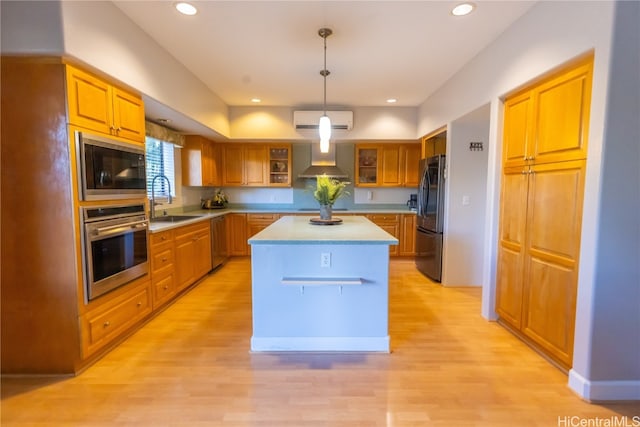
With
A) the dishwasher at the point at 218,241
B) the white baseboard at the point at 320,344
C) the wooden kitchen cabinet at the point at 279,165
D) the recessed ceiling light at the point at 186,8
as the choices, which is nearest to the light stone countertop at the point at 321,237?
the white baseboard at the point at 320,344

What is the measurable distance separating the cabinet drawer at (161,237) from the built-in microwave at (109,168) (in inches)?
17.6

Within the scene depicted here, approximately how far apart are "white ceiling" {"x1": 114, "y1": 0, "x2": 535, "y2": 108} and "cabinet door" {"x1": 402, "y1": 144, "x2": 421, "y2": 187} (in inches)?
55.4

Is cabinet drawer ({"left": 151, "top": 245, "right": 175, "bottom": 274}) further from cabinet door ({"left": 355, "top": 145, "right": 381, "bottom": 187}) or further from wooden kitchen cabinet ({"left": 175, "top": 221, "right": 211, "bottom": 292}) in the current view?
cabinet door ({"left": 355, "top": 145, "right": 381, "bottom": 187})

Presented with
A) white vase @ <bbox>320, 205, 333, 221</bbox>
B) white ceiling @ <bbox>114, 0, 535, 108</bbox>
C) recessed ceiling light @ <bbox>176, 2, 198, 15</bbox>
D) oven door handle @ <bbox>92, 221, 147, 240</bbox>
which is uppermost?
white ceiling @ <bbox>114, 0, 535, 108</bbox>

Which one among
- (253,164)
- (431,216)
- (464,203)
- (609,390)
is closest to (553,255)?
(609,390)

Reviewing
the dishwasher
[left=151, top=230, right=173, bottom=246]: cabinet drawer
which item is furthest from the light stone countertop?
the dishwasher

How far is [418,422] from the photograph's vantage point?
1.58 meters

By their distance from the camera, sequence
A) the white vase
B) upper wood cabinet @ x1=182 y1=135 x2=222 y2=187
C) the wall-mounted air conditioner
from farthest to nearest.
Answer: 1. the wall-mounted air conditioner
2. upper wood cabinet @ x1=182 y1=135 x2=222 y2=187
3. the white vase

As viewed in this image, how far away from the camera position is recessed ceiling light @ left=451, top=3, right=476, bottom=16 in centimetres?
210

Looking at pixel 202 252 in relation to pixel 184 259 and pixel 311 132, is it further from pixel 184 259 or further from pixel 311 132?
pixel 311 132

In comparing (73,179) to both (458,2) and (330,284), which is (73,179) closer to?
(330,284)

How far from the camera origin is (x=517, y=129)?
7.81 feet

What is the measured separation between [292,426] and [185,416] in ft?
1.98

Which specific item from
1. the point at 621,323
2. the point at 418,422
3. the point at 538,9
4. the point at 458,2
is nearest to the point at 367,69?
the point at 458,2
